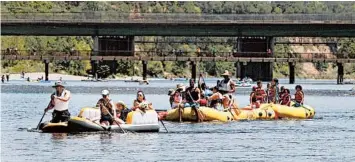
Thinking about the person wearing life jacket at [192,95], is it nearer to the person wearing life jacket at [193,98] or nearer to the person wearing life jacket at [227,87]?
the person wearing life jacket at [193,98]

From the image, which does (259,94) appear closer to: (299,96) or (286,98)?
(286,98)

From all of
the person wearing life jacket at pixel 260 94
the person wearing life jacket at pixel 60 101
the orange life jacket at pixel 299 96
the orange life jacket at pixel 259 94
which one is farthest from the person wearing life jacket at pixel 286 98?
the person wearing life jacket at pixel 60 101

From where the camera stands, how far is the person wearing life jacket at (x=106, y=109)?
118 feet

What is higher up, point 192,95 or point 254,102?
point 192,95

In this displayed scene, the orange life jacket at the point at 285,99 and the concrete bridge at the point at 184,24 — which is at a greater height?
the concrete bridge at the point at 184,24

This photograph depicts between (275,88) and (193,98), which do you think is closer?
(193,98)

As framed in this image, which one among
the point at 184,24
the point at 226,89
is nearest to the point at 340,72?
Result: the point at 184,24

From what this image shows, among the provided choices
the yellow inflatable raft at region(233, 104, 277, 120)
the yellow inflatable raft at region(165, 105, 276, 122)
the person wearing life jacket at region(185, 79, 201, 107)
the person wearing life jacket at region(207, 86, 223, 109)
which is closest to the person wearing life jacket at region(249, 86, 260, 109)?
the yellow inflatable raft at region(233, 104, 277, 120)

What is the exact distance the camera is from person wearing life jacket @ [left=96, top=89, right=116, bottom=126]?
3597 cm

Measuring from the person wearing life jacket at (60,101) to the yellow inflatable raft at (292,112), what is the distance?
15.0 metres

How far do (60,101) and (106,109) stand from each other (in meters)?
1.60

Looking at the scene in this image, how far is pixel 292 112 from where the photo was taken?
164 ft

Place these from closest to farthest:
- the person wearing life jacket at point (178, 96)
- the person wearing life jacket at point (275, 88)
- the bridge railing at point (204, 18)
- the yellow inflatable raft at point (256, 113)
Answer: the person wearing life jacket at point (178, 96) < the yellow inflatable raft at point (256, 113) < the person wearing life jacket at point (275, 88) < the bridge railing at point (204, 18)

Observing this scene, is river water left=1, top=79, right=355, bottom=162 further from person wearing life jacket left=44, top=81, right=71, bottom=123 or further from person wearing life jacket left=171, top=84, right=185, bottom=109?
person wearing life jacket left=171, top=84, right=185, bottom=109
